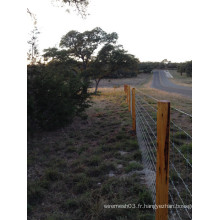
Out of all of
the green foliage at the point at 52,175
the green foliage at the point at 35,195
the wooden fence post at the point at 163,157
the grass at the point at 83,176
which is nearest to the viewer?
the wooden fence post at the point at 163,157

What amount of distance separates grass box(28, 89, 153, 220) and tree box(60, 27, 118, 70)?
1583 centimetres

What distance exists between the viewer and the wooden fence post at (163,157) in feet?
6.07

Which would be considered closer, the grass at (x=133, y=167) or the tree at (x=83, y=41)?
the grass at (x=133, y=167)

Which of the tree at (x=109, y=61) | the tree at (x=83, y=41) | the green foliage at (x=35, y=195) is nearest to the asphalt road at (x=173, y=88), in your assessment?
the tree at (x=109, y=61)

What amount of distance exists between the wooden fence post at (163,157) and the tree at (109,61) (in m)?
18.8

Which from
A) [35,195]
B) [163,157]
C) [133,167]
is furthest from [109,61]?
[163,157]

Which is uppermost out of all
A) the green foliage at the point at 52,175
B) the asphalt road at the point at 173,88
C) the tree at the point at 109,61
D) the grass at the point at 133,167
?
the tree at the point at 109,61

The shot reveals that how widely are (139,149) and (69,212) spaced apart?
228cm

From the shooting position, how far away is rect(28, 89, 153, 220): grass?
266 centimetres

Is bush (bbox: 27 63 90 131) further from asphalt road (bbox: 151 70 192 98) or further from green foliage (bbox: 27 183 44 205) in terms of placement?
asphalt road (bbox: 151 70 192 98)

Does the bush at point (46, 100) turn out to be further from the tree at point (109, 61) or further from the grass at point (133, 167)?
the tree at point (109, 61)

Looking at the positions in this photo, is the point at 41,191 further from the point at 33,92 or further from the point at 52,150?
the point at 33,92

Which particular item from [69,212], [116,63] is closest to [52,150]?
[69,212]

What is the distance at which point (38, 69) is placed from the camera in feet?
18.4
